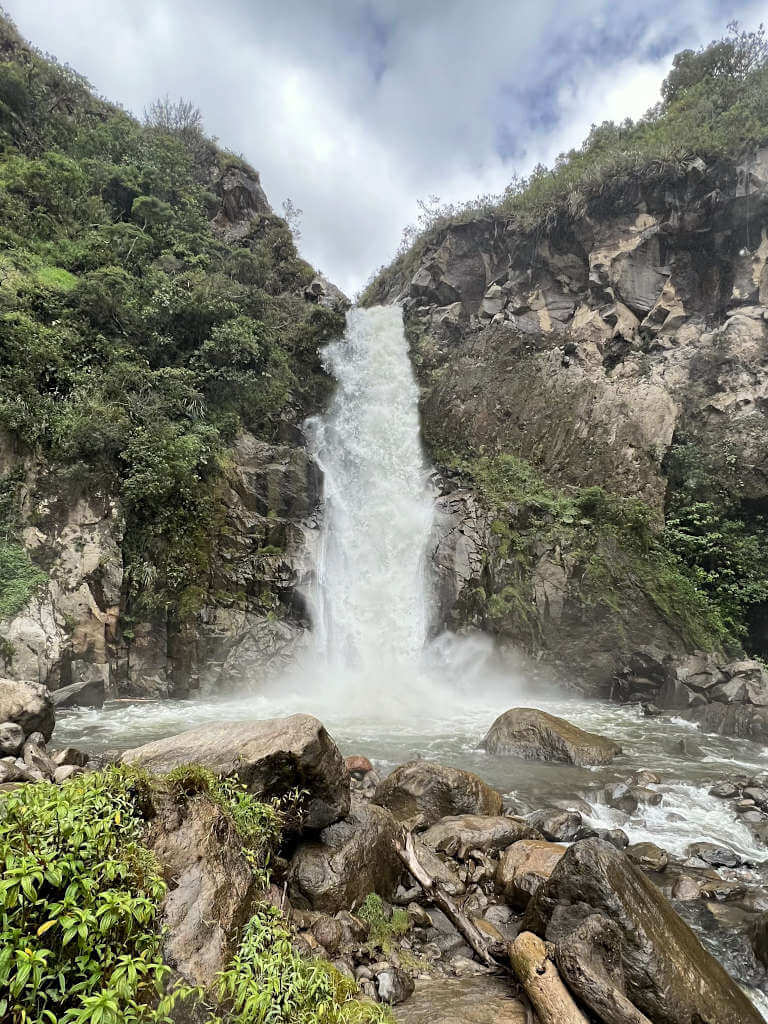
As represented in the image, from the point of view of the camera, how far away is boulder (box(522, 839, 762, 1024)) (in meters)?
3.36

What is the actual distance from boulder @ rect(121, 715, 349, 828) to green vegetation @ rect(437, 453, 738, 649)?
12.2 metres

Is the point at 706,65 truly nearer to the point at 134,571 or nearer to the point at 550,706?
the point at 550,706

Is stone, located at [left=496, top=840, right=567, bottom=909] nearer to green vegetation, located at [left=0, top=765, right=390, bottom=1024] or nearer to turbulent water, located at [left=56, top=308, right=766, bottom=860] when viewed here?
turbulent water, located at [left=56, top=308, right=766, bottom=860]

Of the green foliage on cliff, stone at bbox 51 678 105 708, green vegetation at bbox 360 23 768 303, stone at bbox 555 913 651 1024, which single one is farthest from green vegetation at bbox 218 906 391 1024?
green vegetation at bbox 360 23 768 303

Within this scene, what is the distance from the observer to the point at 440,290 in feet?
91.9

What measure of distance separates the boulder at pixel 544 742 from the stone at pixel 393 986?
654 centimetres

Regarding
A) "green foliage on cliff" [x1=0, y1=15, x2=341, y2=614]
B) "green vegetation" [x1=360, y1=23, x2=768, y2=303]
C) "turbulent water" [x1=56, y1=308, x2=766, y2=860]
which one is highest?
"green vegetation" [x1=360, y1=23, x2=768, y2=303]

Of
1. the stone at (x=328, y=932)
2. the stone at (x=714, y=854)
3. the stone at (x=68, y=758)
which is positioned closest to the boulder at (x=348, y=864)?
the stone at (x=328, y=932)

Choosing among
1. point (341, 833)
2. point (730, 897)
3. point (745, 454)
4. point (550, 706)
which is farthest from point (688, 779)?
point (745, 454)

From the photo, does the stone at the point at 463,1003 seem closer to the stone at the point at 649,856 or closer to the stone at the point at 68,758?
the stone at the point at 649,856

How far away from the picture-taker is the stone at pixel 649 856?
5773mm

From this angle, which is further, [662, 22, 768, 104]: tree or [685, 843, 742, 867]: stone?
[662, 22, 768, 104]: tree

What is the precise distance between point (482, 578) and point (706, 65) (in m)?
31.2

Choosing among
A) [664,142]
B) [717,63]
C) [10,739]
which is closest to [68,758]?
[10,739]
